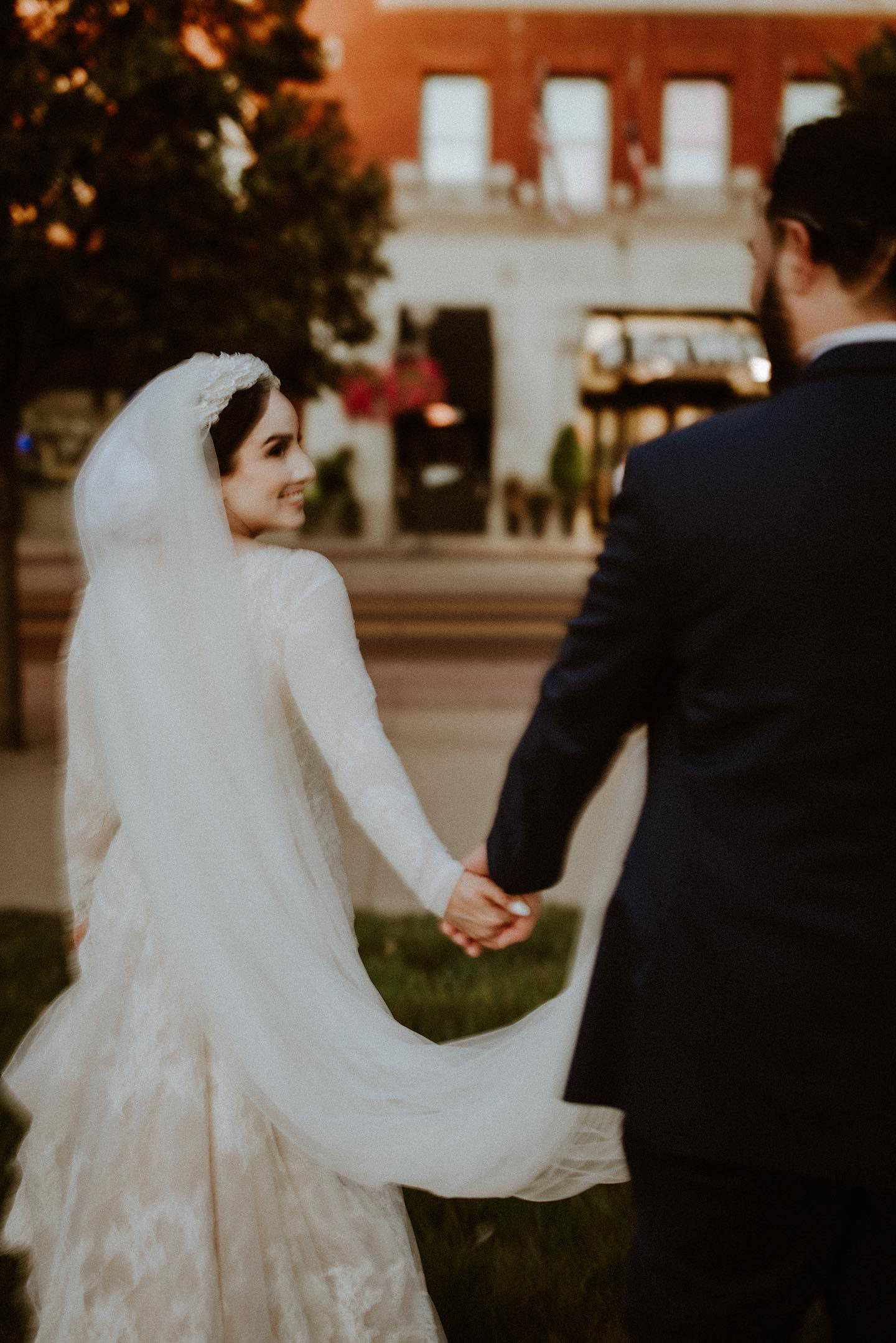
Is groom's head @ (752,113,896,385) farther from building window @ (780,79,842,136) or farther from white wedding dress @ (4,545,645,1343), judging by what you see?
building window @ (780,79,842,136)

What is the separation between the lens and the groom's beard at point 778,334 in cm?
167

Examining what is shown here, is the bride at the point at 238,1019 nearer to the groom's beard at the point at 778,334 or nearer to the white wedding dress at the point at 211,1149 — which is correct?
the white wedding dress at the point at 211,1149

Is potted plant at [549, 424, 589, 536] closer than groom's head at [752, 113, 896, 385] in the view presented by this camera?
No

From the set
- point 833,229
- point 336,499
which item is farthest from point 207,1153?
point 336,499

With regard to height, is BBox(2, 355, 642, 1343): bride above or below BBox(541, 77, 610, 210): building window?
below

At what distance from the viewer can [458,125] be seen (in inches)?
960

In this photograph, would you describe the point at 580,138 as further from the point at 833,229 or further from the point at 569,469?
the point at 833,229

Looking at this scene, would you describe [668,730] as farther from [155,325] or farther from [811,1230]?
[155,325]

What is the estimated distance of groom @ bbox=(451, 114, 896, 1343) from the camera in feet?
5.02

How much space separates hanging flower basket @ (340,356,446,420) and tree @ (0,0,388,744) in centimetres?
1428

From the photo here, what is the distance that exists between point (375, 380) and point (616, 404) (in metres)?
15.9

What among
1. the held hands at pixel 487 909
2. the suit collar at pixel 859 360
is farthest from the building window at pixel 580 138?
the suit collar at pixel 859 360

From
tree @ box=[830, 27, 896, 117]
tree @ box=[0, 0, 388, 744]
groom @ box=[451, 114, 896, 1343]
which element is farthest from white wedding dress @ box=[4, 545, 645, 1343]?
tree @ box=[830, 27, 896, 117]

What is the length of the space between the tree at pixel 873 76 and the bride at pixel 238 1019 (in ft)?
19.1
